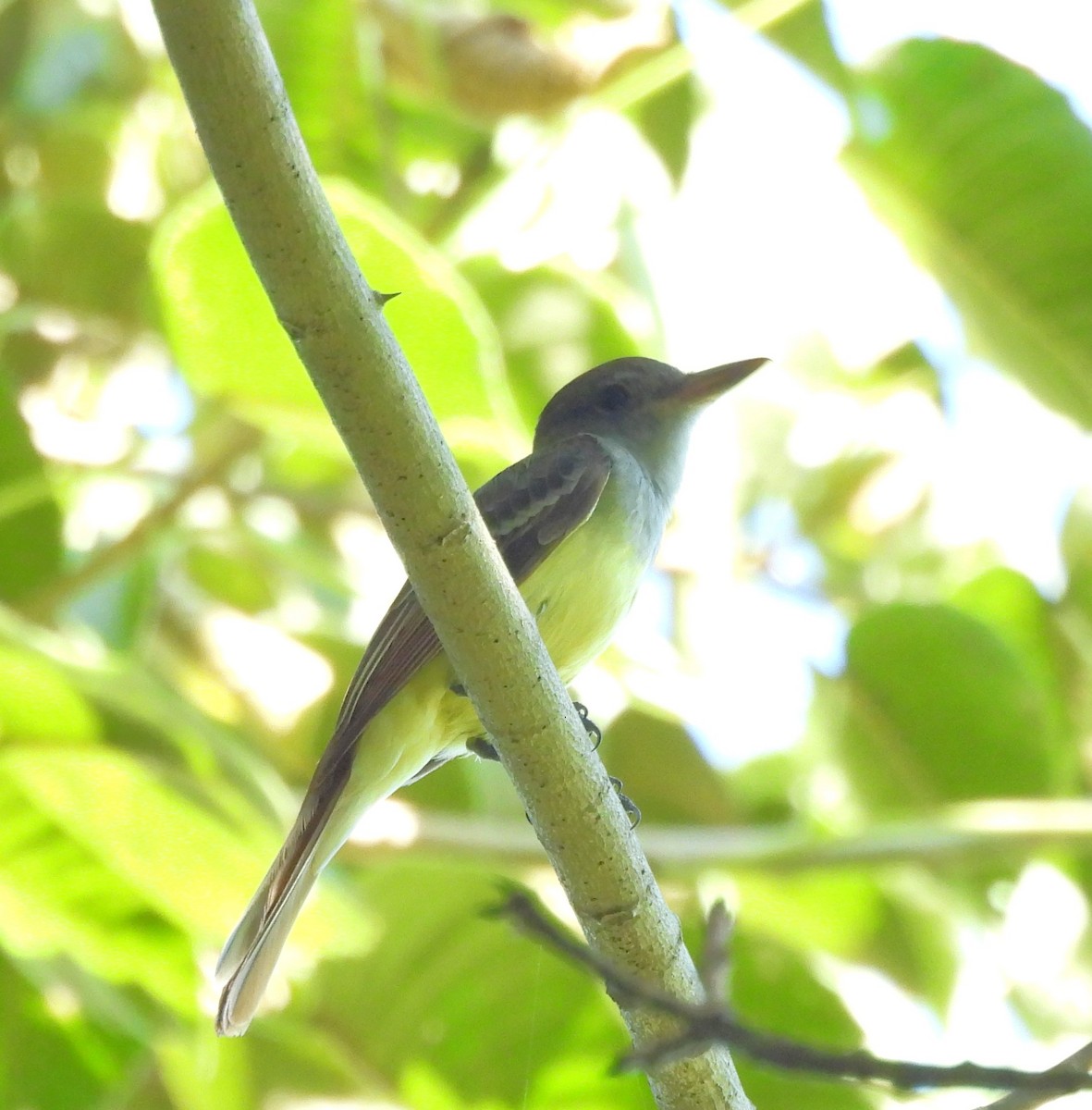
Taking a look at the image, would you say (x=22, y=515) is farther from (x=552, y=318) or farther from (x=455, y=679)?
(x=552, y=318)

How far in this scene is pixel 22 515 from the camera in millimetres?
2717

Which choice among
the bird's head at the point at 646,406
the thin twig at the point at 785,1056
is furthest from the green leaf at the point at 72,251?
the thin twig at the point at 785,1056

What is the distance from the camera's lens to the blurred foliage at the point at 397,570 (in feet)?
7.87

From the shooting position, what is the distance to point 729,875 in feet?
9.24

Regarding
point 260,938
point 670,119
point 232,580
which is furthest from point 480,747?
point 670,119

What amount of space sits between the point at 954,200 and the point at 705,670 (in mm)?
1064

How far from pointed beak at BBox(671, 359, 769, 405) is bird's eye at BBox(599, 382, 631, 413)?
0.10 m

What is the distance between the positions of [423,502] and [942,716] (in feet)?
6.56

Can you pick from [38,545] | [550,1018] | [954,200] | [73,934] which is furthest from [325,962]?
[954,200]

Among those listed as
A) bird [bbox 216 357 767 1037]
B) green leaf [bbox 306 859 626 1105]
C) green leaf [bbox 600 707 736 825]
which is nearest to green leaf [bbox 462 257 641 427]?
bird [bbox 216 357 767 1037]

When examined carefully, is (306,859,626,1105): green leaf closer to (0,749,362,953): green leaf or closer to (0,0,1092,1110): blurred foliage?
(0,0,1092,1110): blurred foliage

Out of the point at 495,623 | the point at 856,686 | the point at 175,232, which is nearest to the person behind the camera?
the point at 495,623

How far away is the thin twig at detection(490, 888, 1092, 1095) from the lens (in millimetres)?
1000

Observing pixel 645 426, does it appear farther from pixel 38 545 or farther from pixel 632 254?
pixel 38 545
